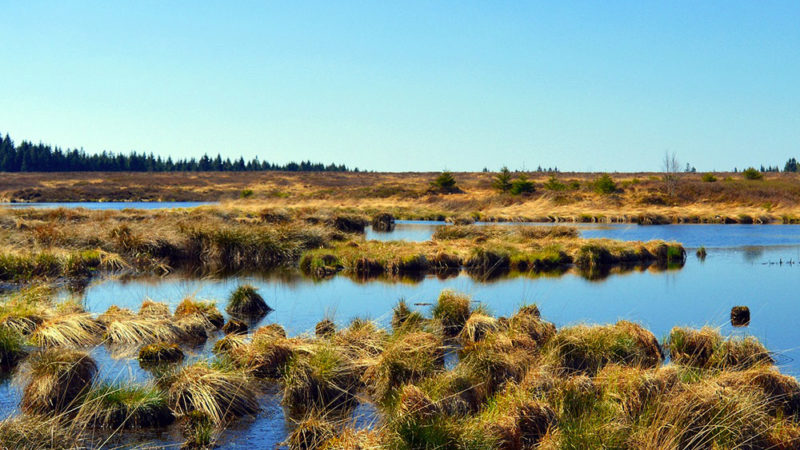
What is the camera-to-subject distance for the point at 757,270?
26.1 m

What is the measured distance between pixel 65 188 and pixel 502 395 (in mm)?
101106

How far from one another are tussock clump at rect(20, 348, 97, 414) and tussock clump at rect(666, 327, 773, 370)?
895 cm

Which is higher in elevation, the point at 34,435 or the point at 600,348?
the point at 34,435

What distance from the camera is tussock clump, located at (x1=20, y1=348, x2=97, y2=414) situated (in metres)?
9.29

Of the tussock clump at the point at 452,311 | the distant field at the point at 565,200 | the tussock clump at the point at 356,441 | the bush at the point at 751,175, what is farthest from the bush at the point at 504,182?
the tussock clump at the point at 356,441

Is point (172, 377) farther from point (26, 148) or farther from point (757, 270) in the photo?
point (26, 148)

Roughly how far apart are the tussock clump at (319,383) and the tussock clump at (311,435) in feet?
4.11

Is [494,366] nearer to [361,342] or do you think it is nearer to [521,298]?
[361,342]

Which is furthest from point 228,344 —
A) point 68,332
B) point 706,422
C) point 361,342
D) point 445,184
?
point 445,184

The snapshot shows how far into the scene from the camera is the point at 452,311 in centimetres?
1492

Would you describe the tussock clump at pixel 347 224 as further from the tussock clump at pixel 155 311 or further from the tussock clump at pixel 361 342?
the tussock clump at pixel 361 342

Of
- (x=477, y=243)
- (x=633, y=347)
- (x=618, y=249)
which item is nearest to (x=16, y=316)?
(x=633, y=347)

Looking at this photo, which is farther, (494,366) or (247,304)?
(247,304)

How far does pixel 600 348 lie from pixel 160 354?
7.32 m
